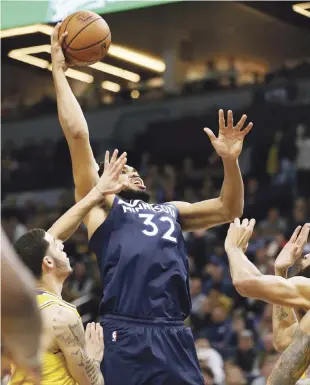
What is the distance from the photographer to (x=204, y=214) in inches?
214

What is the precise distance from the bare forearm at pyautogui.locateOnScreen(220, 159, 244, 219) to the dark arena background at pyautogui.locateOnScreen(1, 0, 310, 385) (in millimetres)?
4948

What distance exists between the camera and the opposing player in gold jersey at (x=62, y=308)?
4.47 meters

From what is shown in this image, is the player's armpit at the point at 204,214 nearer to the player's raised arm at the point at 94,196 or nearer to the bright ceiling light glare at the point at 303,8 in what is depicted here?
the player's raised arm at the point at 94,196

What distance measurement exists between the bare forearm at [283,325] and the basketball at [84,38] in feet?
6.06

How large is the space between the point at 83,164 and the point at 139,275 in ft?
2.33

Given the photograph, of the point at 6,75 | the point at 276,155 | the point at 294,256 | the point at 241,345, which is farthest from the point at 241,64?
the point at 294,256

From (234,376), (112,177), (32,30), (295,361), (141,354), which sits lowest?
(234,376)

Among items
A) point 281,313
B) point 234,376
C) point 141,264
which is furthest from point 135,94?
point 141,264

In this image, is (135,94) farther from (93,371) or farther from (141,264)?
(93,371)

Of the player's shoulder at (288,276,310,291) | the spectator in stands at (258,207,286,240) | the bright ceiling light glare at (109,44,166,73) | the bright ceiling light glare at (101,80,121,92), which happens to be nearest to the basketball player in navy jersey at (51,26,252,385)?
the player's shoulder at (288,276,310,291)

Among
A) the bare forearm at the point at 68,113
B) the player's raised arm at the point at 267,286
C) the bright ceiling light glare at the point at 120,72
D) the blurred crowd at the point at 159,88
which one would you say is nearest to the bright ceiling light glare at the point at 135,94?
the blurred crowd at the point at 159,88

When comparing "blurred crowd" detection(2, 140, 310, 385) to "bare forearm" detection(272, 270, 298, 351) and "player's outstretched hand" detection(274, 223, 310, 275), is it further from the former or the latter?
"player's outstretched hand" detection(274, 223, 310, 275)

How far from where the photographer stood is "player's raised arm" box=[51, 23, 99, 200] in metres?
5.12

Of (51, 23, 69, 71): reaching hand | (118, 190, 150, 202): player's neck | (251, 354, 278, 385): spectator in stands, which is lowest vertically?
(251, 354, 278, 385): spectator in stands
